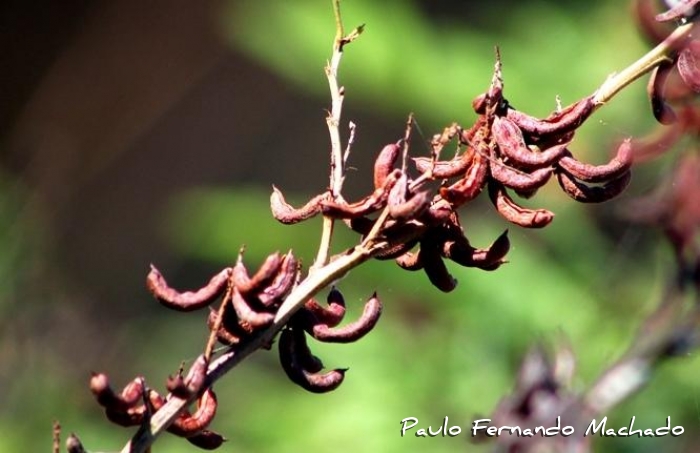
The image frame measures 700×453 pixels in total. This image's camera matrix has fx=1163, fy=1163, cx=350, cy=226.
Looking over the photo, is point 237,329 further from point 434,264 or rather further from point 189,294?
point 434,264

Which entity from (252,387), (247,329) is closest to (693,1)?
(247,329)

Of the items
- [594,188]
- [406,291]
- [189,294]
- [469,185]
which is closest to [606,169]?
[594,188]

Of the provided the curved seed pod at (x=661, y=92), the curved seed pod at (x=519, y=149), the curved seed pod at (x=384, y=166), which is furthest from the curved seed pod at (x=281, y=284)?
the curved seed pod at (x=661, y=92)

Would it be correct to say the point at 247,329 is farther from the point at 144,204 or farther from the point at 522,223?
the point at 144,204

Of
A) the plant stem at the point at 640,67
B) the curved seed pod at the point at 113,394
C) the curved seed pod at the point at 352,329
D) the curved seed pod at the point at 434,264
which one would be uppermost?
the plant stem at the point at 640,67

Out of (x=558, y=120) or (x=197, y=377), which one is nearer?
(x=197, y=377)

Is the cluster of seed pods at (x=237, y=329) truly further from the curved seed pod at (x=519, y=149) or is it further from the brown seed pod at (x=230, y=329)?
the curved seed pod at (x=519, y=149)
